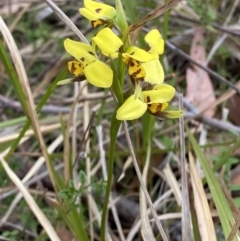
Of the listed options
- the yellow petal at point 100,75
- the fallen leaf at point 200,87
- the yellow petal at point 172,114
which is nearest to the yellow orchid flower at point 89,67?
the yellow petal at point 100,75

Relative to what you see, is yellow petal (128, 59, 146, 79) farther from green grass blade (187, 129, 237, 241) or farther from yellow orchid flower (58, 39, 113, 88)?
green grass blade (187, 129, 237, 241)

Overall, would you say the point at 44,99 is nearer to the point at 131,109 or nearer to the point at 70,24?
the point at 70,24

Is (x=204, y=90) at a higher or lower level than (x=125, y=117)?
lower

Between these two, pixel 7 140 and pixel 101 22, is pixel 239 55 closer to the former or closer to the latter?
pixel 7 140

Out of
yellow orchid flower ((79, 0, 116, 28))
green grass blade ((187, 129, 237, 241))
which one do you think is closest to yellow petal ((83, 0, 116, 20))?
yellow orchid flower ((79, 0, 116, 28))

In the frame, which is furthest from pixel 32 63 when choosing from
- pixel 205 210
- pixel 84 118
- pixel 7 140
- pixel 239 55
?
pixel 205 210
